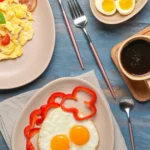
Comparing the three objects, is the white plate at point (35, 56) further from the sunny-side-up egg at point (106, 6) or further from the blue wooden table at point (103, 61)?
the sunny-side-up egg at point (106, 6)

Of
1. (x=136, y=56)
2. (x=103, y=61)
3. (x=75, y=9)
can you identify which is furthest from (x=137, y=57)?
(x=75, y=9)

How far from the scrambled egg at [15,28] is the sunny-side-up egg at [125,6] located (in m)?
0.32

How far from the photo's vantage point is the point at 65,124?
165 centimetres

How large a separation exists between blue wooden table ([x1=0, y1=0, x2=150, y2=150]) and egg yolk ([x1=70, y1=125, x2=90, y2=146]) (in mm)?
132

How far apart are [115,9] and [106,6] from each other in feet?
0.11

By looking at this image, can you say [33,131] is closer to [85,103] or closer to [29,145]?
[29,145]

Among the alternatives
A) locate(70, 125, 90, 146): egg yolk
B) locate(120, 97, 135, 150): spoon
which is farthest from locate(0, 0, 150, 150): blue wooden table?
locate(70, 125, 90, 146): egg yolk

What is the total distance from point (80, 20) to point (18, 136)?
1.51ft

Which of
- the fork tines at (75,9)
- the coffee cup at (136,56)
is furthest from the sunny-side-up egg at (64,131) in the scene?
the fork tines at (75,9)

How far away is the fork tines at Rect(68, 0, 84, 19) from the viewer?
172cm

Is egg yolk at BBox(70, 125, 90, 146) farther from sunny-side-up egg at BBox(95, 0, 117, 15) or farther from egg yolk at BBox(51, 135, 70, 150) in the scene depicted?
sunny-side-up egg at BBox(95, 0, 117, 15)

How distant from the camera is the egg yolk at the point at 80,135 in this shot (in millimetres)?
1632

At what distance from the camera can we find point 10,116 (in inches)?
66.9

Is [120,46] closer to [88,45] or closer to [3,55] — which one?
[88,45]
